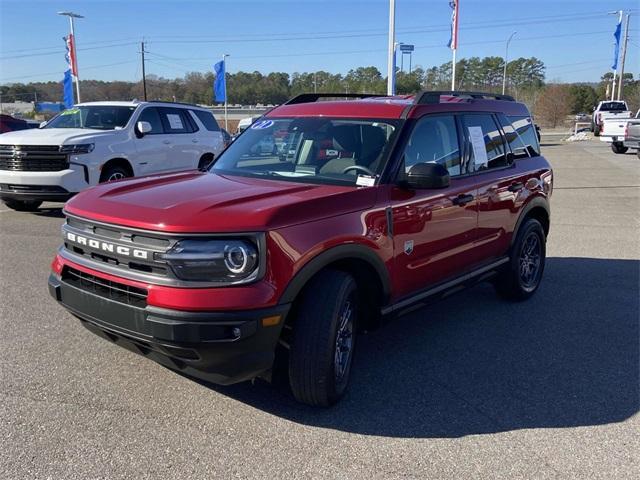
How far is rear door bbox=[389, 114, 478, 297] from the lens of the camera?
3.95 m

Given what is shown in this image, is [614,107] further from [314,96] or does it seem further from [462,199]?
[462,199]

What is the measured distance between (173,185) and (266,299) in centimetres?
130

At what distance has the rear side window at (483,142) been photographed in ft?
15.8

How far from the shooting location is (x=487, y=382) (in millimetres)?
3947

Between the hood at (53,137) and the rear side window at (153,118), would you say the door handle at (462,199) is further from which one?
the rear side window at (153,118)

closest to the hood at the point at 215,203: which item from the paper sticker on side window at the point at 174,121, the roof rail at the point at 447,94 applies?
the roof rail at the point at 447,94

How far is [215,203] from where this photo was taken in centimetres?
325

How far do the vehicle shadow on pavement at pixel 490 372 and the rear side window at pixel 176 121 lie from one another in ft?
24.6

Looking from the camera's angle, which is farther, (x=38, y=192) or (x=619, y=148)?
(x=619, y=148)

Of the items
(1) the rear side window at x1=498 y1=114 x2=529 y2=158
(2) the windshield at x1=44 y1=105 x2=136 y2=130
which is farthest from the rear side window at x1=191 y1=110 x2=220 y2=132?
(1) the rear side window at x1=498 y1=114 x2=529 y2=158

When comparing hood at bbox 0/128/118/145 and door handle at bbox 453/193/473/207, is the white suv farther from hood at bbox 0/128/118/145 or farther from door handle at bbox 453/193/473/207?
door handle at bbox 453/193/473/207

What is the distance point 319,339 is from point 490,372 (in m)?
1.54

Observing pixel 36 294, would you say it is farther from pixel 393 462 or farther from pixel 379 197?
pixel 393 462

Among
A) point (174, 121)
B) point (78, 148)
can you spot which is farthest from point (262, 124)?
point (174, 121)
